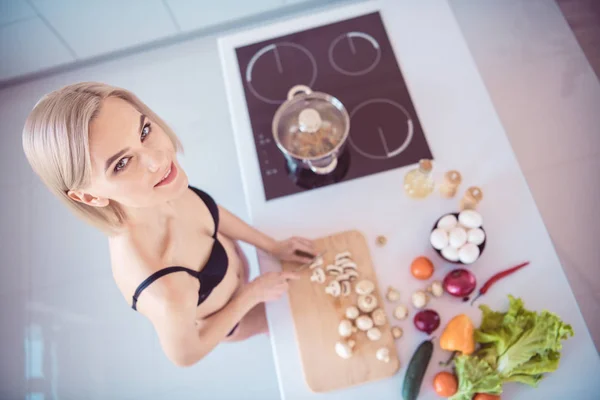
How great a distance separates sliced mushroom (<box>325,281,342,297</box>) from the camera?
2.93 ft

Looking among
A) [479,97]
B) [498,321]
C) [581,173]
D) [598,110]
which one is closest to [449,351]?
[498,321]

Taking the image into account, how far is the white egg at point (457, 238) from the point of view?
876mm

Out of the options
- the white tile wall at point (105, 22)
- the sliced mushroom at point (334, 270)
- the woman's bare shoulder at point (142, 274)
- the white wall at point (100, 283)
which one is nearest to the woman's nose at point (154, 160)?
the woman's bare shoulder at point (142, 274)

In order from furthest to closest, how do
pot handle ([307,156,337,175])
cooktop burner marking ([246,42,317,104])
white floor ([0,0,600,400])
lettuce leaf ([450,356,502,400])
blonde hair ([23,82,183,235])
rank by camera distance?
white floor ([0,0,600,400]), cooktop burner marking ([246,42,317,104]), pot handle ([307,156,337,175]), lettuce leaf ([450,356,502,400]), blonde hair ([23,82,183,235])

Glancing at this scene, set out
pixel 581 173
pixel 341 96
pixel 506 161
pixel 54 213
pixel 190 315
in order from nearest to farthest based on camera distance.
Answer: pixel 190 315
pixel 506 161
pixel 341 96
pixel 581 173
pixel 54 213

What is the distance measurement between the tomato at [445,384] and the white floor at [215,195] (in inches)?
31.9

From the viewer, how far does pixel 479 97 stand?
41.9 inches

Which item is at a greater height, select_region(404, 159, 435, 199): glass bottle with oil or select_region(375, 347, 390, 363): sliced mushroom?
select_region(404, 159, 435, 199): glass bottle with oil

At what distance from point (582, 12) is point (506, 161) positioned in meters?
1.39

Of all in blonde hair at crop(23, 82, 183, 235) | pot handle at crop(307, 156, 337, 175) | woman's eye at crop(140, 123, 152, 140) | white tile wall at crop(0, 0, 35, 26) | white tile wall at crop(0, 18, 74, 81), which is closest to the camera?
blonde hair at crop(23, 82, 183, 235)

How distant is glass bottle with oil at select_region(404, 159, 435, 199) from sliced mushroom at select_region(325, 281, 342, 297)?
285 millimetres

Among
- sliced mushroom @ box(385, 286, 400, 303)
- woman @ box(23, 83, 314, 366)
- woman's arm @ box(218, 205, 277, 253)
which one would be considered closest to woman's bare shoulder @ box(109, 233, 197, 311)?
woman @ box(23, 83, 314, 366)

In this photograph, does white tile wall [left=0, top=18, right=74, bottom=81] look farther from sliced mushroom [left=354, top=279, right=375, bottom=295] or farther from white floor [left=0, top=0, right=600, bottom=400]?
sliced mushroom [left=354, top=279, right=375, bottom=295]

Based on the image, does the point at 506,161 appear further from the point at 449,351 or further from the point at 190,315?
the point at 190,315
